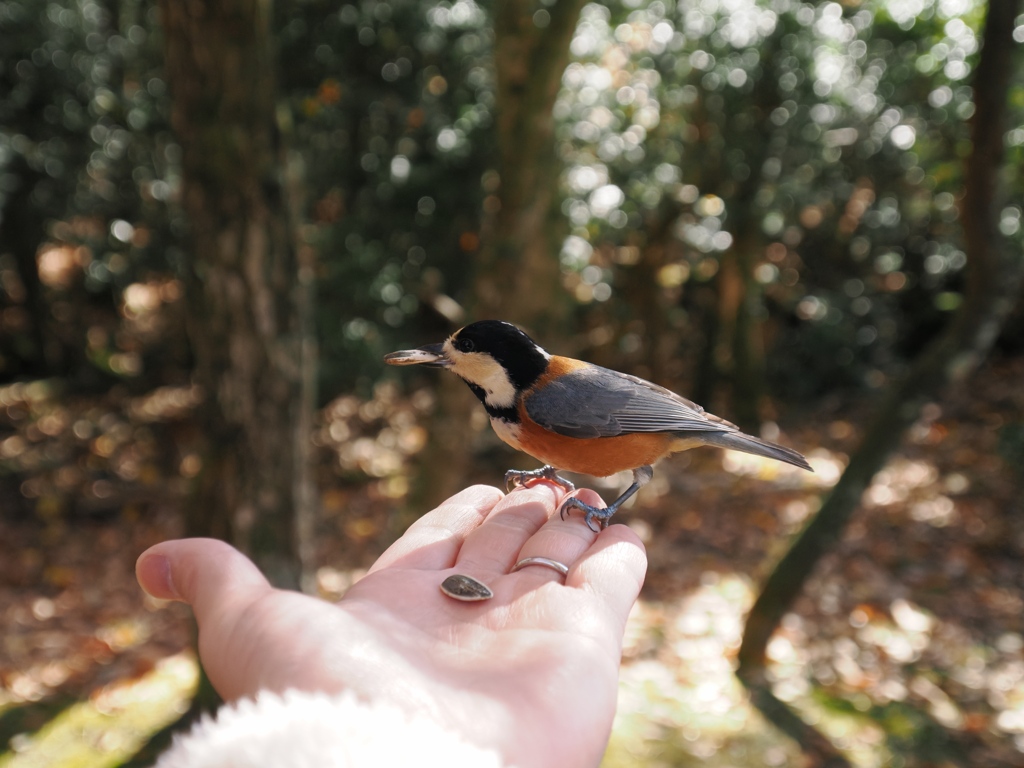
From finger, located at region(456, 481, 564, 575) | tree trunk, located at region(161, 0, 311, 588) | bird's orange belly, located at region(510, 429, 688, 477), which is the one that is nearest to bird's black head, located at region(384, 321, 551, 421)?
bird's orange belly, located at region(510, 429, 688, 477)

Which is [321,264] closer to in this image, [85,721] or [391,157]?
[391,157]

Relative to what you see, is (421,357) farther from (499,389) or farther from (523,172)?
(523,172)

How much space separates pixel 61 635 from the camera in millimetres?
5836

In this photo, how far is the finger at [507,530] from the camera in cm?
231

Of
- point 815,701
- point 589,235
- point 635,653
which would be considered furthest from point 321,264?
point 815,701

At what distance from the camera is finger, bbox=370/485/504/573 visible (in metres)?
2.25

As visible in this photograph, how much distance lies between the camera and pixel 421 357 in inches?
91.0

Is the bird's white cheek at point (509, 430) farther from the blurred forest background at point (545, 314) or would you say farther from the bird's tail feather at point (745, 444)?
the blurred forest background at point (545, 314)

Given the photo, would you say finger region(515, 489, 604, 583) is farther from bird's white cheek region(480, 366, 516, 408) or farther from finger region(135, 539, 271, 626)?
finger region(135, 539, 271, 626)

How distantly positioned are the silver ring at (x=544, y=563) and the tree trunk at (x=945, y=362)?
304cm

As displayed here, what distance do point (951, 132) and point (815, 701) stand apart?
5.47 meters

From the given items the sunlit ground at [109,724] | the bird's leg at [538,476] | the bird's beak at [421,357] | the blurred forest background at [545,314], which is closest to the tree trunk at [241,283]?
the blurred forest background at [545,314]

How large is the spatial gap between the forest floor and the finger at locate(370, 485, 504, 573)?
8.15ft

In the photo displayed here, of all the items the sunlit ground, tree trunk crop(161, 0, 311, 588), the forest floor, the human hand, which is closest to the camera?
the human hand
